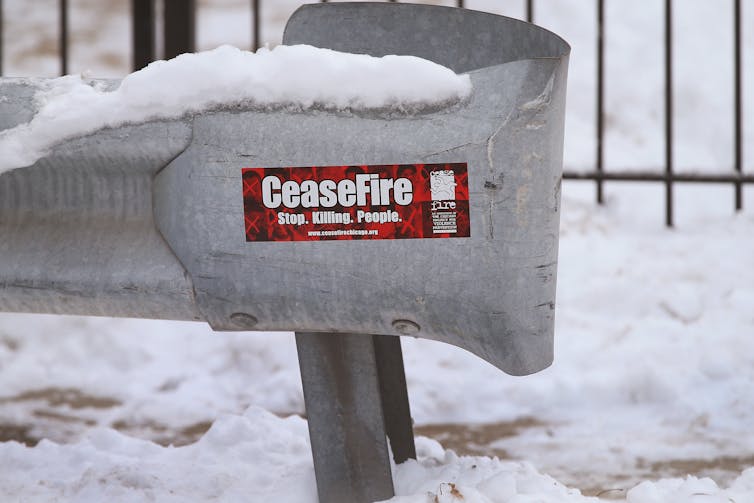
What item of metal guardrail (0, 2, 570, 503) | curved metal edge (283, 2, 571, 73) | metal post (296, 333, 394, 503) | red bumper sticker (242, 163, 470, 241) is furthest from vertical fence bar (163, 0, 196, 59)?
red bumper sticker (242, 163, 470, 241)

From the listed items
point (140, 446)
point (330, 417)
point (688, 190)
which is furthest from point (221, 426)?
point (688, 190)

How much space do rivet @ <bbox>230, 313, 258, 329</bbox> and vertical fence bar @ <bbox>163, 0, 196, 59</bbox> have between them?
309 centimetres

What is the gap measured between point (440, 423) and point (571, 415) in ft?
1.46

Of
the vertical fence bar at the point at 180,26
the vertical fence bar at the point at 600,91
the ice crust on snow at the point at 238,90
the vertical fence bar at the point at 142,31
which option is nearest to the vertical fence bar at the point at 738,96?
the vertical fence bar at the point at 600,91

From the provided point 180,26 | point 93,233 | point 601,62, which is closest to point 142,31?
point 180,26

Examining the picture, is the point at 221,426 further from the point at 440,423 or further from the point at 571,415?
the point at 571,415

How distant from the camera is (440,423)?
338 centimetres

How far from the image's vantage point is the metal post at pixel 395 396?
239 cm

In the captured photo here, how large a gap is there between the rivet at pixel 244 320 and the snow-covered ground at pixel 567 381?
1.66ft

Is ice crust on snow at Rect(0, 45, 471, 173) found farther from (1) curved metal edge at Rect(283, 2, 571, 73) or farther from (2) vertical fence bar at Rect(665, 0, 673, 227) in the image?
(2) vertical fence bar at Rect(665, 0, 673, 227)

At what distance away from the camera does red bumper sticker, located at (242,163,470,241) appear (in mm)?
1808

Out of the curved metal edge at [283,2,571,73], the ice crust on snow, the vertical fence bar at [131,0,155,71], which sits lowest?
the ice crust on snow

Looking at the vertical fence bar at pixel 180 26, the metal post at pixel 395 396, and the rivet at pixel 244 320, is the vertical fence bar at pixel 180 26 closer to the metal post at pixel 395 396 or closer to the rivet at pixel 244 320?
the metal post at pixel 395 396

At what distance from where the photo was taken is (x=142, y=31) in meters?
4.92
